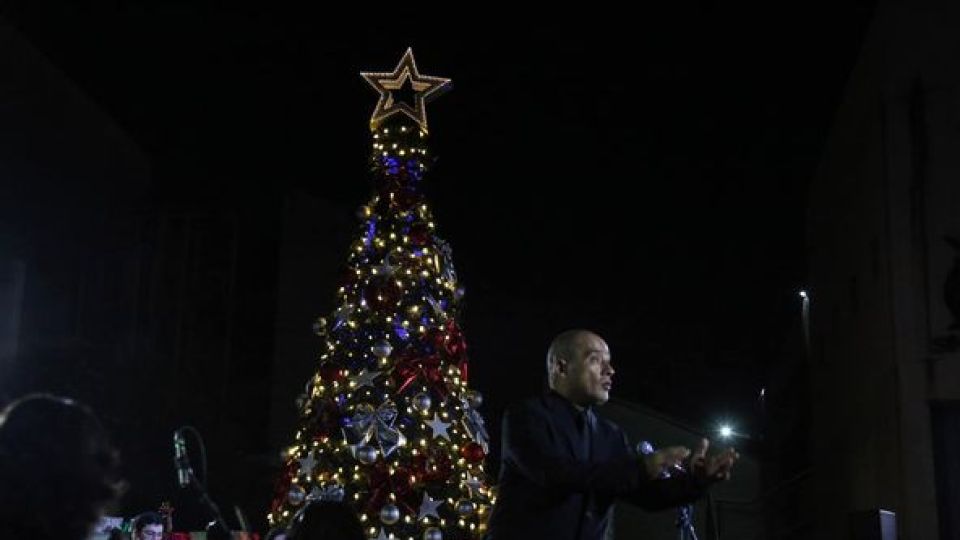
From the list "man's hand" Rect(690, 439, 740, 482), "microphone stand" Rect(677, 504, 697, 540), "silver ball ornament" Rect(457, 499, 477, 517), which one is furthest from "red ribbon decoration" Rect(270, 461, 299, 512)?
"man's hand" Rect(690, 439, 740, 482)

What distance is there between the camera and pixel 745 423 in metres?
29.2

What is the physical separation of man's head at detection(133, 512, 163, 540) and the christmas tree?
955mm

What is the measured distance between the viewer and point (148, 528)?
858 cm

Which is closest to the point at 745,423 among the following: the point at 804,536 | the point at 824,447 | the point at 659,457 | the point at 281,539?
the point at 804,536

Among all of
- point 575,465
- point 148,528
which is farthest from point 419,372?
point 575,465

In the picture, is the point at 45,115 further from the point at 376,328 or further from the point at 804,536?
the point at 804,536

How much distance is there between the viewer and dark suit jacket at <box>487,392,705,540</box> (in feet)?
12.5

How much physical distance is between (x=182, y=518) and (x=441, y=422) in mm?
5160

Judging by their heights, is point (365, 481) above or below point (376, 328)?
below

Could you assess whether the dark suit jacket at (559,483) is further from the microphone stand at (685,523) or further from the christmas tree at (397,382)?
the christmas tree at (397,382)

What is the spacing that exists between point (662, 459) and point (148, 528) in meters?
6.09

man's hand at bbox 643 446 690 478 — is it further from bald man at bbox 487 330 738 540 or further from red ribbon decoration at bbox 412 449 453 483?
red ribbon decoration at bbox 412 449 453 483

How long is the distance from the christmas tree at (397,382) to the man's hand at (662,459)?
518 cm

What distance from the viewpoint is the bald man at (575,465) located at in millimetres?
3820
